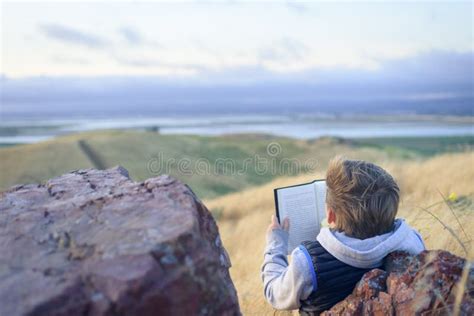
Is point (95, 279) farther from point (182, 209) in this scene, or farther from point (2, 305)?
point (182, 209)

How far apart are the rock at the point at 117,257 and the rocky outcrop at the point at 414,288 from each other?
74 centimetres

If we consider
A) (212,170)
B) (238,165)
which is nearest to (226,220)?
(212,170)

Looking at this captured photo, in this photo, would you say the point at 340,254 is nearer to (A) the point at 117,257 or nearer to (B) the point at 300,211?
(B) the point at 300,211

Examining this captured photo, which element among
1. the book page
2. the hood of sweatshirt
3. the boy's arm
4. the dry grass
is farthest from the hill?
the hood of sweatshirt

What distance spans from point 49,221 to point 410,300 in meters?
1.94

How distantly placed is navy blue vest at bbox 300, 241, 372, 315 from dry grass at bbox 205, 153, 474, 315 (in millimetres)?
985

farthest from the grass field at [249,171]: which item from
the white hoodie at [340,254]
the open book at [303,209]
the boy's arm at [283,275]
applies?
the boy's arm at [283,275]

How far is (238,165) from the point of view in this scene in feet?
177

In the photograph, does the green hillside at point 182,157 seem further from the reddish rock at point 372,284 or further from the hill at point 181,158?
the reddish rock at point 372,284

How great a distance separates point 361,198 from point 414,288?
58 centimetres

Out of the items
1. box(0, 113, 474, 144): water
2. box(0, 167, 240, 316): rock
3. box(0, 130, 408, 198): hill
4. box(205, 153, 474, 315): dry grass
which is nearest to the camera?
box(0, 167, 240, 316): rock

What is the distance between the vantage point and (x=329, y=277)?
128 inches

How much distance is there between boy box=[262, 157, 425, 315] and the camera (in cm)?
317

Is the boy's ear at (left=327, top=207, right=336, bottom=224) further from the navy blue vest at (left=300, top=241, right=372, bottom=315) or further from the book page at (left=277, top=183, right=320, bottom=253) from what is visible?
the book page at (left=277, top=183, right=320, bottom=253)
